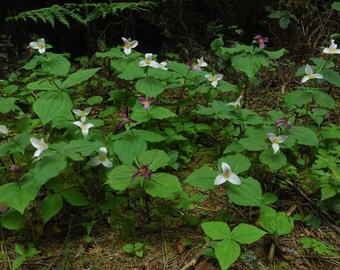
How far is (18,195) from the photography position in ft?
5.79

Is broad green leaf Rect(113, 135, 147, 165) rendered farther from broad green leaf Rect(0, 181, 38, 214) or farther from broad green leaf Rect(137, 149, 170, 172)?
broad green leaf Rect(0, 181, 38, 214)

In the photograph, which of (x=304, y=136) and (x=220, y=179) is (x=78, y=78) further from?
(x=304, y=136)

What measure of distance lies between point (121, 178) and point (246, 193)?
69 cm

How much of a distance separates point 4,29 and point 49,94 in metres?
2.94

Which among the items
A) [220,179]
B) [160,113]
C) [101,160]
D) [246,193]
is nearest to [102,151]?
[101,160]

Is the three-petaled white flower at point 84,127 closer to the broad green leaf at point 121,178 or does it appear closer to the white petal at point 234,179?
the broad green leaf at point 121,178

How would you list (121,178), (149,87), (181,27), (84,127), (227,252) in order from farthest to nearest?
(181,27) < (149,87) < (84,127) < (121,178) < (227,252)

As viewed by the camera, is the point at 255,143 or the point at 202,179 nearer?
the point at 202,179

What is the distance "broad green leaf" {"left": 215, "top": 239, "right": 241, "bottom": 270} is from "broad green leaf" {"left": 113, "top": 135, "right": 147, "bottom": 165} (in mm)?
686

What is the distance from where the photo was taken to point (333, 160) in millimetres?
2291

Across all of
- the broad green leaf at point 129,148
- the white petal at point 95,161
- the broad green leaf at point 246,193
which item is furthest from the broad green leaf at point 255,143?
the white petal at point 95,161

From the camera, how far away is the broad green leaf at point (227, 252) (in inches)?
59.3

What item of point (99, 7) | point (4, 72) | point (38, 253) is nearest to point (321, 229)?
point (38, 253)

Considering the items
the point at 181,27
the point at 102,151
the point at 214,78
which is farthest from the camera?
the point at 181,27
